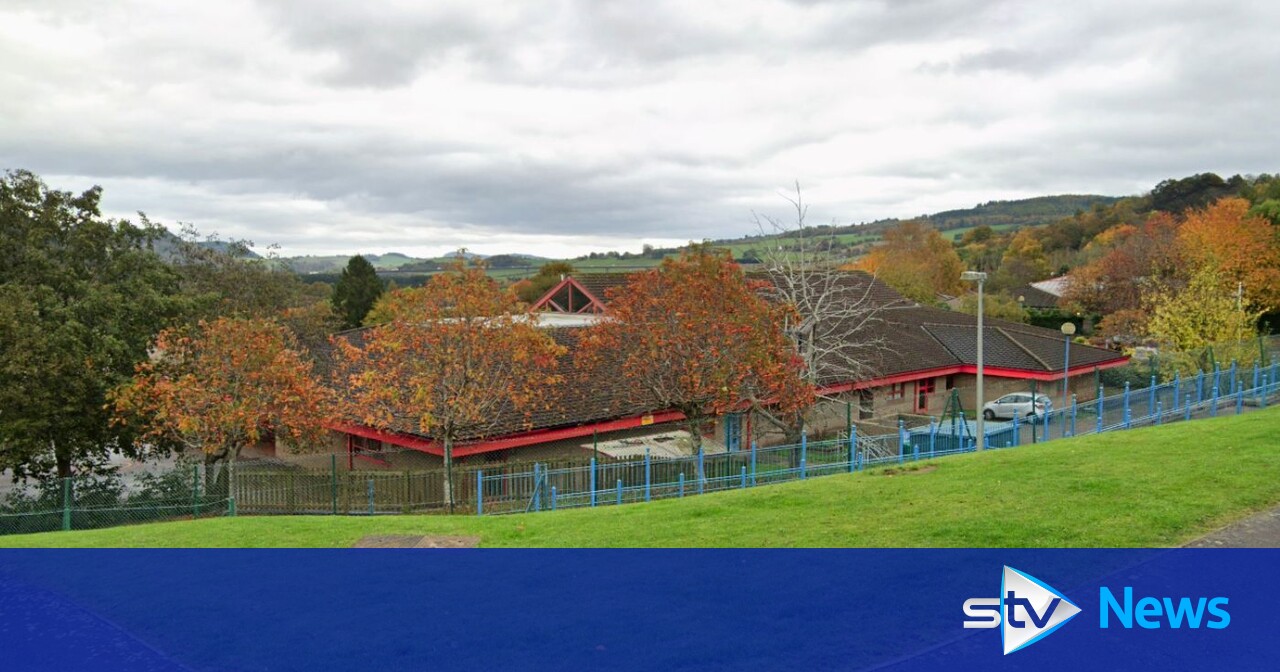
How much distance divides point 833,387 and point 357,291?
4726cm

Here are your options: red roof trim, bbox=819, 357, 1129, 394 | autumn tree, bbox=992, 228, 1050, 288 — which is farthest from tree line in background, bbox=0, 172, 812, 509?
autumn tree, bbox=992, 228, 1050, 288

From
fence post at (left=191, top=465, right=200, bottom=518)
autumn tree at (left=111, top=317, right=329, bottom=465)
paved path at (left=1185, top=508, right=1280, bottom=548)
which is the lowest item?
fence post at (left=191, top=465, right=200, bottom=518)

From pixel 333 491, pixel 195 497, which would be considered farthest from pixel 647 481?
pixel 195 497

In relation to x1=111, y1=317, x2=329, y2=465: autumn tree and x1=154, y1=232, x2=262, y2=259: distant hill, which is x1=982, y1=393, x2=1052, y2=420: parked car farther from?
x1=154, y1=232, x2=262, y2=259: distant hill

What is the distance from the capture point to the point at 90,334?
22.3 meters
